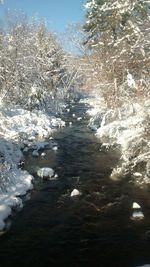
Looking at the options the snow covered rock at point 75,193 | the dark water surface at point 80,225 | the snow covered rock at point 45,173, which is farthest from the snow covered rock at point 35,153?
the snow covered rock at point 75,193

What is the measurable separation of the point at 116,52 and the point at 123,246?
11528 mm

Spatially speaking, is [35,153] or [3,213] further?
[35,153]

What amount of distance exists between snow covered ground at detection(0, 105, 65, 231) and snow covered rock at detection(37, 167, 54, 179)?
0.63 m

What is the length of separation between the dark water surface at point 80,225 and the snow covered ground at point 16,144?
587 millimetres

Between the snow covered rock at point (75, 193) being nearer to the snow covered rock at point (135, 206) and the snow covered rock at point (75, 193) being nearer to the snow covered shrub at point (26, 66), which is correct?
the snow covered rock at point (135, 206)

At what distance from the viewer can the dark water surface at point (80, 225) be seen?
444 inches

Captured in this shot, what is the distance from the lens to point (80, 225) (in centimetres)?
1339

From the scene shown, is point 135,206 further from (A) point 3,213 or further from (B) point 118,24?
(B) point 118,24

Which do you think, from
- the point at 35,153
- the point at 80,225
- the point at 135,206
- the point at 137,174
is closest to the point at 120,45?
the point at 137,174

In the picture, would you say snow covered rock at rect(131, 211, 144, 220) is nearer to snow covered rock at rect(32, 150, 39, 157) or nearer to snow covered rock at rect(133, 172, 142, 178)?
snow covered rock at rect(133, 172, 142, 178)

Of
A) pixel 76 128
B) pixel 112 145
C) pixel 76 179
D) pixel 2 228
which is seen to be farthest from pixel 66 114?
pixel 2 228

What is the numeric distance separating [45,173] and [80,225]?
5.62 metres

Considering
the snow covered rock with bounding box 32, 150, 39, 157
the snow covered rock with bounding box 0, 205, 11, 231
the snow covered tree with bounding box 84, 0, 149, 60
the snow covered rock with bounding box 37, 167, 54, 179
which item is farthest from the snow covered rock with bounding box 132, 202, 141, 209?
the snow covered rock with bounding box 32, 150, 39, 157

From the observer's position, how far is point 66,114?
1677 inches
